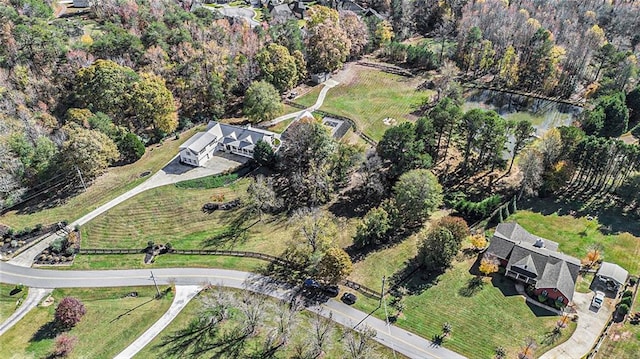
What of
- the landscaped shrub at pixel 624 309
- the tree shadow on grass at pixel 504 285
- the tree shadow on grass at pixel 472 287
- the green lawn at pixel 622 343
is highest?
the landscaped shrub at pixel 624 309

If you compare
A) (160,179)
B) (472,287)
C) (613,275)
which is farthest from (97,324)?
(613,275)

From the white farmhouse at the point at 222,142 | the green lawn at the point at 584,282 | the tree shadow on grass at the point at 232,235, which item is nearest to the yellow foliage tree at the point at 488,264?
the green lawn at the point at 584,282

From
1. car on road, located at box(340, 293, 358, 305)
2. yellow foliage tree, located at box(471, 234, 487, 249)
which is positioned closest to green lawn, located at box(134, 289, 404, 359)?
car on road, located at box(340, 293, 358, 305)

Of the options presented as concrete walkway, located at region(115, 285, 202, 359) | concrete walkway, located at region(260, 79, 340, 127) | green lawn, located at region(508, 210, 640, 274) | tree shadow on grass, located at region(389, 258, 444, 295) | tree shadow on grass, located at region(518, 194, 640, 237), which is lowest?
concrete walkway, located at region(115, 285, 202, 359)

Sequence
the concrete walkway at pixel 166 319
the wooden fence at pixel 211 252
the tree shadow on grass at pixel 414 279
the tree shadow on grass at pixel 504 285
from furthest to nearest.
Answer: the wooden fence at pixel 211 252, the tree shadow on grass at pixel 414 279, the tree shadow on grass at pixel 504 285, the concrete walkway at pixel 166 319

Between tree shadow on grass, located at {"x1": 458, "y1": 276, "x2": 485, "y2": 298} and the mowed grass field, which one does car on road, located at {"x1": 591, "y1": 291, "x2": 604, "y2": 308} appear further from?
the mowed grass field

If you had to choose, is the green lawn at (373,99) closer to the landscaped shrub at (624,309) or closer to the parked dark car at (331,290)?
the parked dark car at (331,290)
